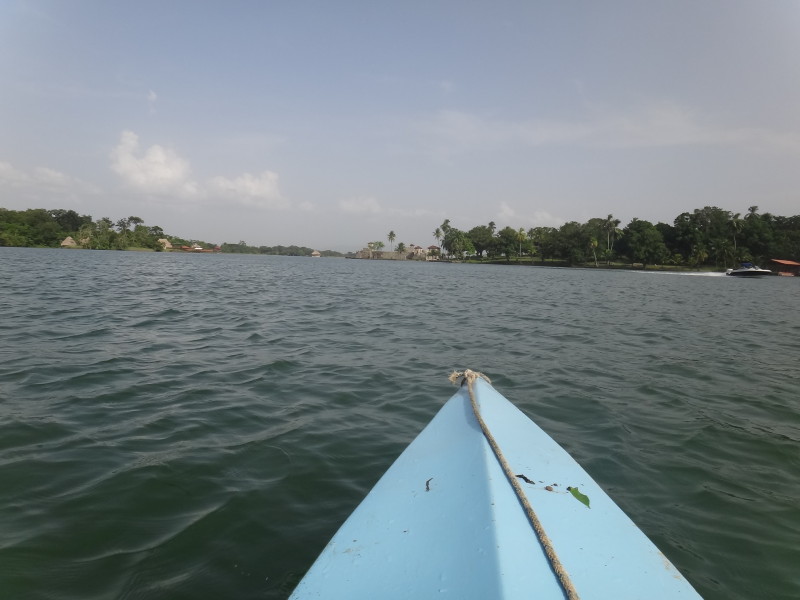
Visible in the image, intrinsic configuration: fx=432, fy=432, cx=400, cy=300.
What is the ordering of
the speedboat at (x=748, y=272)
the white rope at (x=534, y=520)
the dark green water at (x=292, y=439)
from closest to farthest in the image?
the white rope at (x=534, y=520) → the dark green water at (x=292, y=439) → the speedboat at (x=748, y=272)

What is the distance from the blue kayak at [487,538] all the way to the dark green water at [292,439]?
3.00 feet

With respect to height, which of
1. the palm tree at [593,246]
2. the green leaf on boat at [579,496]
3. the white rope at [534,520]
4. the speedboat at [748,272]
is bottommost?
the green leaf on boat at [579,496]

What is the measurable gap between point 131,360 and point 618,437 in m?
8.15

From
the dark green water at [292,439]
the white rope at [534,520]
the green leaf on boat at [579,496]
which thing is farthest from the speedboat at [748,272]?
the white rope at [534,520]

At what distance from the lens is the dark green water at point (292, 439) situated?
3.14 meters

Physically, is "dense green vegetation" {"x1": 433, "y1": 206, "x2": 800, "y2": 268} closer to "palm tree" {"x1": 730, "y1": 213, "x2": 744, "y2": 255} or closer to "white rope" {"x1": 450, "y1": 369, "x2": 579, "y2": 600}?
"palm tree" {"x1": 730, "y1": 213, "x2": 744, "y2": 255}

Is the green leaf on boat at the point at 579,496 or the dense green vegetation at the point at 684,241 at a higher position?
the dense green vegetation at the point at 684,241

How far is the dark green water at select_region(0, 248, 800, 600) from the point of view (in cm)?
314

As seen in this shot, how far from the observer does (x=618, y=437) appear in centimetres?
545

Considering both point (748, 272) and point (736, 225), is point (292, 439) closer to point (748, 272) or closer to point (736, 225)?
point (748, 272)

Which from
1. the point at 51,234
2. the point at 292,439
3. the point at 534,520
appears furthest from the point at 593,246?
the point at 51,234

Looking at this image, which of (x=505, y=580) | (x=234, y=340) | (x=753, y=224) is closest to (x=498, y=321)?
(x=234, y=340)

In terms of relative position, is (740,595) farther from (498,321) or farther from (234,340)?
(498,321)

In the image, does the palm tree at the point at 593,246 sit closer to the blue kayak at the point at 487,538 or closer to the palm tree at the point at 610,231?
the palm tree at the point at 610,231
